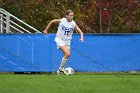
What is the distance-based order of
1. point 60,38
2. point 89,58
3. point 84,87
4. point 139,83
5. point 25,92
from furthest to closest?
point 89,58 < point 60,38 < point 139,83 < point 84,87 < point 25,92

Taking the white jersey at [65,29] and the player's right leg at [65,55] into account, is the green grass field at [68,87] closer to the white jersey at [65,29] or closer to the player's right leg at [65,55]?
the player's right leg at [65,55]

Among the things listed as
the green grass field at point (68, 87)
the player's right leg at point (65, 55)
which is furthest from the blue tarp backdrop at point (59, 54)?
the green grass field at point (68, 87)

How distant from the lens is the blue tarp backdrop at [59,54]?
1908 centimetres

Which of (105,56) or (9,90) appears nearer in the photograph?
(9,90)

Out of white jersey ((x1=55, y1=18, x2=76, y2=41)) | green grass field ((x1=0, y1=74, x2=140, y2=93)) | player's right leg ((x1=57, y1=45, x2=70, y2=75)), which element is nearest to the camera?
green grass field ((x1=0, y1=74, x2=140, y2=93))

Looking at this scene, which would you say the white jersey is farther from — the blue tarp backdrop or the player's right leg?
the blue tarp backdrop

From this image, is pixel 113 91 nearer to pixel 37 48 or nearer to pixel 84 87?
pixel 84 87

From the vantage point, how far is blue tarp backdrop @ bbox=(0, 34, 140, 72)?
1908cm

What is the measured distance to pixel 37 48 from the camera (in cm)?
1914

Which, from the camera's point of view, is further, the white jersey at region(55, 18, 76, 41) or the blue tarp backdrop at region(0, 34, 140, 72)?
the blue tarp backdrop at region(0, 34, 140, 72)

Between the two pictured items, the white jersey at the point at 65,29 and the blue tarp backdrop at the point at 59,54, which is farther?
the blue tarp backdrop at the point at 59,54

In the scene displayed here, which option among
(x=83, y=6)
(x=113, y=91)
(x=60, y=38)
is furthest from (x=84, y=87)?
(x=83, y=6)

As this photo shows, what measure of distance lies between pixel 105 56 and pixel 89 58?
0.53 meters

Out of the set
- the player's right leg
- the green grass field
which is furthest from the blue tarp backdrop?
the green grass field
